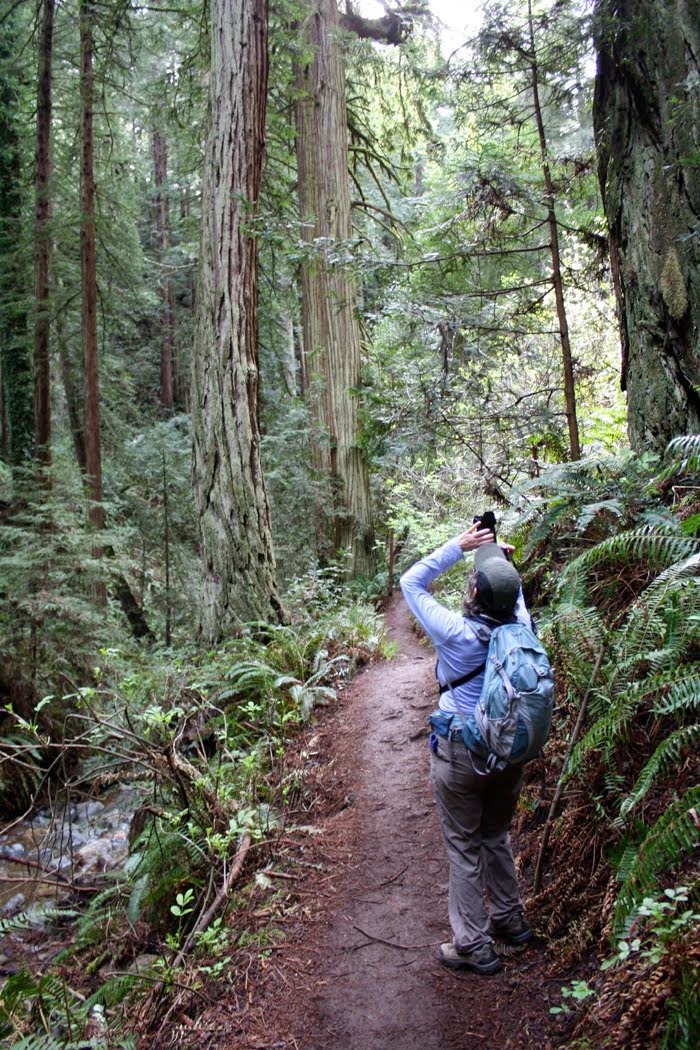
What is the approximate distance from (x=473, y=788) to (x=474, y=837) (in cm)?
28

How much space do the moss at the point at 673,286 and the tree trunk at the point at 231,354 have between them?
A: 4585 millimetres

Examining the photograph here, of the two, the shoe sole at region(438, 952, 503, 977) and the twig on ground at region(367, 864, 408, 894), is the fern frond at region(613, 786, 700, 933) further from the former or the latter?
the twig on ground at region(367, 864, 408, 894)

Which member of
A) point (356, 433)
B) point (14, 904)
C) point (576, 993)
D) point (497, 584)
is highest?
point (356, 433)

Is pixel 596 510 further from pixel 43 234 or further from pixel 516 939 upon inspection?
pixel 43 234

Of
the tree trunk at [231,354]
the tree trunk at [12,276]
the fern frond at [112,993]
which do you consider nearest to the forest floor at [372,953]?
the fern frond at [112,993]

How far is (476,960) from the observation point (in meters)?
3.45

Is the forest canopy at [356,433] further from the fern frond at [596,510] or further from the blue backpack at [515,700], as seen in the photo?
the blue backpack at [515,700]

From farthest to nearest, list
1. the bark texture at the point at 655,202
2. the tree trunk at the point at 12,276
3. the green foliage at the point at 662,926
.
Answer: the tree trunk at the point at 12,276 < the bark texture at the point at 655,202 < the green foliage at the point at 662,926

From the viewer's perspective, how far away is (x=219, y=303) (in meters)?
8.34

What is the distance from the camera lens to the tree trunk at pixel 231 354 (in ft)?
27.0

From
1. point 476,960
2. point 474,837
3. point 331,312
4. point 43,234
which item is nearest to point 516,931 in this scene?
point 476,960

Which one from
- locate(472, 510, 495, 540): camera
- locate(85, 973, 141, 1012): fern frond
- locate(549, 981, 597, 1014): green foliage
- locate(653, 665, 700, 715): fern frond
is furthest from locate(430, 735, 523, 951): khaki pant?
locate(85, 973, 141, 1012): fern frond

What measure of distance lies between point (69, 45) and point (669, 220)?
1662cm

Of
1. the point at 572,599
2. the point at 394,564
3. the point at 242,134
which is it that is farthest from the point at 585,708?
the point at 394,564
